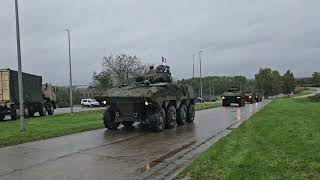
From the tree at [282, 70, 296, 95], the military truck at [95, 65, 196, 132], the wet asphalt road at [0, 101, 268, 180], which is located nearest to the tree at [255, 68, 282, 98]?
the tree at [282, 70, 296, 95]

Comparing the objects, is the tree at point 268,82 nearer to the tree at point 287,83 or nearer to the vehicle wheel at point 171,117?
the tree at point 287,83

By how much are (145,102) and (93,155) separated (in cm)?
720

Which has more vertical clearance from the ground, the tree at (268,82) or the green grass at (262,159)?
the tree at (268,82)

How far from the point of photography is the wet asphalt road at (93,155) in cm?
1090

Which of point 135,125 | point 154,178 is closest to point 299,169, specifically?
point 154,178

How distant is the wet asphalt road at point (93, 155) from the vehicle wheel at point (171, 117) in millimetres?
2272

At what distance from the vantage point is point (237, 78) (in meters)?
133

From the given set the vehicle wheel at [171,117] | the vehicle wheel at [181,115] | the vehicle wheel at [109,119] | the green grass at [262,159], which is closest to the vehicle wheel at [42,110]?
the vehicle wheel at [181,115]

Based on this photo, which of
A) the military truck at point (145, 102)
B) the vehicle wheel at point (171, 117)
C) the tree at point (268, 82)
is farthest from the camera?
the tree at point (268, 82)

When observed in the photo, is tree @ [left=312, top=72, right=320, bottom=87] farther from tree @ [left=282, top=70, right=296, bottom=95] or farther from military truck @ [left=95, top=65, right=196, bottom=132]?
military truck @ [left=95, top=65, right=196, bottom=132]

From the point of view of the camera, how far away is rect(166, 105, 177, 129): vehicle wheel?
75.2ft

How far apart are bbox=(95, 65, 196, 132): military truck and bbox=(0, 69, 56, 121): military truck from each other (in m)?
13.2

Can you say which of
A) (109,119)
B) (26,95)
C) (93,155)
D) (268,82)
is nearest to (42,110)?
(26,95)

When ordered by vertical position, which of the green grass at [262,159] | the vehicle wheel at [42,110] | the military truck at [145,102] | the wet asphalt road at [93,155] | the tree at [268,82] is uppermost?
the tree at [268,82]
